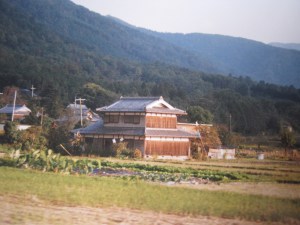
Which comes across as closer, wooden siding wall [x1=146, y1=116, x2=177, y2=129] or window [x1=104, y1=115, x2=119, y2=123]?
wooden siding wall [x1=146, y1=116, x2=177, y2=129]

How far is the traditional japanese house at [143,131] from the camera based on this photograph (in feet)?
90.9

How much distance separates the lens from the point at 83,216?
883cm

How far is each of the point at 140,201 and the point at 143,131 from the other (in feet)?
56.1

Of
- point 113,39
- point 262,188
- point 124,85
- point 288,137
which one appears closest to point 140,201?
point 262,188

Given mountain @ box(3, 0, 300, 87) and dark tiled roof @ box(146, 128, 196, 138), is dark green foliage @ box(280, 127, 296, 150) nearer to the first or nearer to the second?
dark tiled roof @ box(146, 128, 196, 138)

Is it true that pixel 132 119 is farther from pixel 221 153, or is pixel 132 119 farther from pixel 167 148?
pixel 221 153

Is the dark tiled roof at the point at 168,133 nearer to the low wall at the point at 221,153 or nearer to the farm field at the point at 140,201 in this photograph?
the low wall at the point at 221,153

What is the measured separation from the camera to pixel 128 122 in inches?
1160

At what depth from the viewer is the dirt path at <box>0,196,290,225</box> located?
27.7ft

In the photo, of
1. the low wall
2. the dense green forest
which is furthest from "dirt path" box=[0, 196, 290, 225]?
the low wall

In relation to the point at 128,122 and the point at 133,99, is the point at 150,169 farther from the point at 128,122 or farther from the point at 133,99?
the point at 133,99

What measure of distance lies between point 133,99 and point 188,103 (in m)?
24.7

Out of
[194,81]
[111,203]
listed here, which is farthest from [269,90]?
[194,81]

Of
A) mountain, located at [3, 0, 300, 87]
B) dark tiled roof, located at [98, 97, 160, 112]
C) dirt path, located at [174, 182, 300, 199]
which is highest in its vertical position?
mountain, located at [3, 0, 300, 87]
